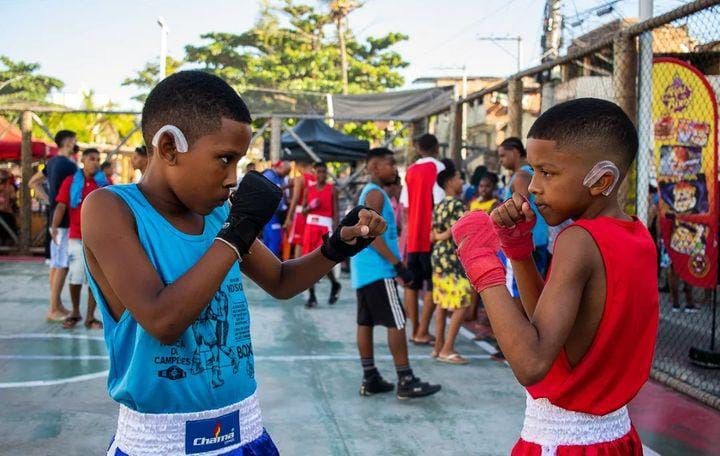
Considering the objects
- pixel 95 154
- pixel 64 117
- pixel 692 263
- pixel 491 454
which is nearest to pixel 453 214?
pixel 692 263

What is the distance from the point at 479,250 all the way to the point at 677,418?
381cm

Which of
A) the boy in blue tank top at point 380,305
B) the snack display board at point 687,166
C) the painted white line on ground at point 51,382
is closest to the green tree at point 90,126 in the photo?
the painted white line on ground at point 51,382

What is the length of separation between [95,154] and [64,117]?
24.0 meters

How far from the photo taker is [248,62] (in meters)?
34.3

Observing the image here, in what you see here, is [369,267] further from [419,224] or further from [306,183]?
[306,183]

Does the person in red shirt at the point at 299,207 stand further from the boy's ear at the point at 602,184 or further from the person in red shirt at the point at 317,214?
the boy's ear at the point at 602,184

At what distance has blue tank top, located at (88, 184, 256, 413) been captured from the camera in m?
1.95

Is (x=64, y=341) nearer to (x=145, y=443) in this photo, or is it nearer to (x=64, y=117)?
(x=145, y=443)

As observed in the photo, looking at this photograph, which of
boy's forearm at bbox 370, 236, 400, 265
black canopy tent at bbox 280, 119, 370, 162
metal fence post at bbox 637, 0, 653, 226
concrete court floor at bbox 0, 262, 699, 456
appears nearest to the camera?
concrete court floor at bbox 0, 262, 699, 456

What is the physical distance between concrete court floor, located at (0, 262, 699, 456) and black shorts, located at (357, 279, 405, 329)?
543 mm

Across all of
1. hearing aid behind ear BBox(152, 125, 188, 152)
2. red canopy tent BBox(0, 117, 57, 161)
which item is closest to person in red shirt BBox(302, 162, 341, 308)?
red canopy tent BBox(0, 117, 57, 161)

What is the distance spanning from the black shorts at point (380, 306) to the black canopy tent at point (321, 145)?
342 inches

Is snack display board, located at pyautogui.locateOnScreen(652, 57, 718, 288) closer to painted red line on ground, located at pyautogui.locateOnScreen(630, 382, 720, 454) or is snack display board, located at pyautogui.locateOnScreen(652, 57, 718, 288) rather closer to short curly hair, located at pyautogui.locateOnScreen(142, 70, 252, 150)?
painted red line on ground, located at pyautogui.locateOnScreen(630, 382, 720, 454)

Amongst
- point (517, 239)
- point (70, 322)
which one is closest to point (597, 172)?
point (517, 239)
